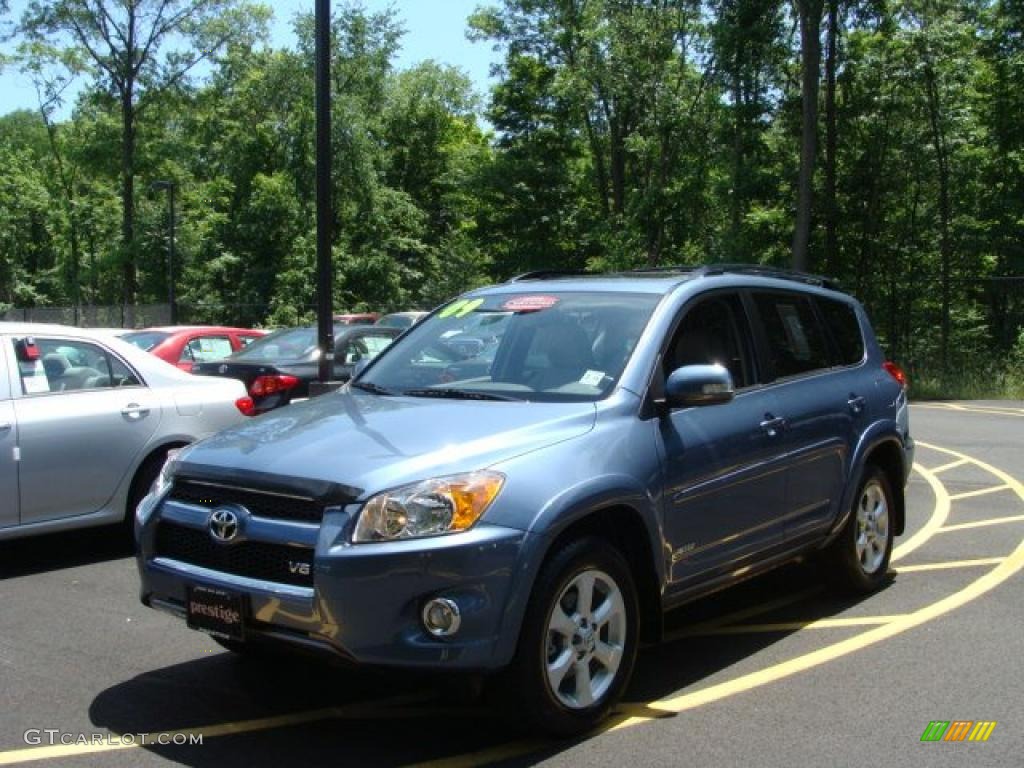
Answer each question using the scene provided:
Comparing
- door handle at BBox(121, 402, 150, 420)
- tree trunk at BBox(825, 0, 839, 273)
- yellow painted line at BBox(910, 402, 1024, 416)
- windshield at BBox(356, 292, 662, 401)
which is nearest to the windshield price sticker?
windshield at BBox(356, 292, 662, 401)

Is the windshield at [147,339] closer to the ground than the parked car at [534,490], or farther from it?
farther from it

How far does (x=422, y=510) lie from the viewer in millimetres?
3807

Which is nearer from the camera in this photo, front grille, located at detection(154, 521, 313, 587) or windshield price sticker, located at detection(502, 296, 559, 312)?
front grille, located at detection(154, 521, 313, 587)

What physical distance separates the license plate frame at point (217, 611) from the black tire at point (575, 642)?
102cm

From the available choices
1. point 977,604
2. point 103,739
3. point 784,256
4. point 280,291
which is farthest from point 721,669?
A: point 280,291

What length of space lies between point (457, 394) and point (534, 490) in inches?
40.6

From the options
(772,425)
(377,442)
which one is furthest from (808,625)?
(377,442)

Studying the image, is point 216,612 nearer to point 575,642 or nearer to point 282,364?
point 575,642

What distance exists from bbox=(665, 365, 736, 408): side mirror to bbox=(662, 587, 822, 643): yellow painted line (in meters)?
1.52

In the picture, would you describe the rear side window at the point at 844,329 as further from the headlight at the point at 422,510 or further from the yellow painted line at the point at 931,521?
the headlight at the point at 422,510

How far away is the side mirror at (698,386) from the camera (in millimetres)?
4543

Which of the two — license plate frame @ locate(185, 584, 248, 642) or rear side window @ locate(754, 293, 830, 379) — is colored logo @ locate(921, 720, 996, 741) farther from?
license plate frame @ locate(185, 584, 248, 642)

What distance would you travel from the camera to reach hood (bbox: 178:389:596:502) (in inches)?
154

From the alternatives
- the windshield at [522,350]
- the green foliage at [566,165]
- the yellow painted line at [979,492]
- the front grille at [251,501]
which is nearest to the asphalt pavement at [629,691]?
the front grille at [251,501]
